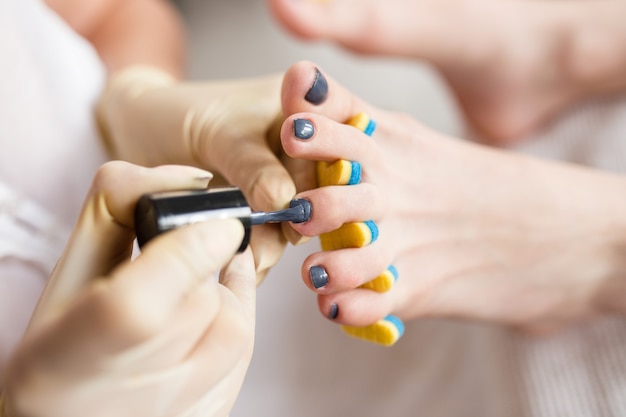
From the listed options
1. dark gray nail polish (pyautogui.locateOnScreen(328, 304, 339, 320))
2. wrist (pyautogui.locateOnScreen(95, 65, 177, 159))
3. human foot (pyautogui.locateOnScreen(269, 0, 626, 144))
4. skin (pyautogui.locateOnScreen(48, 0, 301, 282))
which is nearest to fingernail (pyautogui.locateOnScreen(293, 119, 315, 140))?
skin (pyautogui.locateOnScreen(48, 0, 301, 282))

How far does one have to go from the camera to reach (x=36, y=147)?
0.56m

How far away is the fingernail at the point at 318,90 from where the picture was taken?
1.48 feet

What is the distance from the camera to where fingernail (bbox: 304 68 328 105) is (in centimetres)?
45

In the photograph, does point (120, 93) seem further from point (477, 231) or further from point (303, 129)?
point (477, 231)

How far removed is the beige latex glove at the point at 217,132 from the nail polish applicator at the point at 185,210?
0.27 ft

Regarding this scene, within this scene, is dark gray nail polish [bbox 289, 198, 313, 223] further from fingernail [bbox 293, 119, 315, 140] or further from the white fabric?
the white fabric

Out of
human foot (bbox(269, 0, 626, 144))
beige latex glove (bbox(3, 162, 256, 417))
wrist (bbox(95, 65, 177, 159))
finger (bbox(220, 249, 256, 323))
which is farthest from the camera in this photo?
human foot (bbox(269, 0, 626, 144))

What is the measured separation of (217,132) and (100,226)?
0.19 metres

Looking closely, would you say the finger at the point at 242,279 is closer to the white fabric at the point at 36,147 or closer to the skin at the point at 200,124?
the skin at the point at 200,124

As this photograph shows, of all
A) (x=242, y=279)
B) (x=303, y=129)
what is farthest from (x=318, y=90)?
(x=242, y=279)

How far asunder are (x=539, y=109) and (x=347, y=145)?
1.52 ft

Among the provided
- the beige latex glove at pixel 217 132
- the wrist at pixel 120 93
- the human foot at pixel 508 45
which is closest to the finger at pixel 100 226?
the beige latex glove at pixel 217 132

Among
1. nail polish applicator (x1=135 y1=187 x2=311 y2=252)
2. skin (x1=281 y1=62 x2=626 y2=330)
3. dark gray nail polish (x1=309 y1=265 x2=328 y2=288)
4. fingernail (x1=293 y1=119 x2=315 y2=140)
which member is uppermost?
nail polish applicator (x1=135 y1=187 x2=311 y2=252)

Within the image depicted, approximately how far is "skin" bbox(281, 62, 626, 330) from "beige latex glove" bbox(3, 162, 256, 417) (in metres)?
0.14
